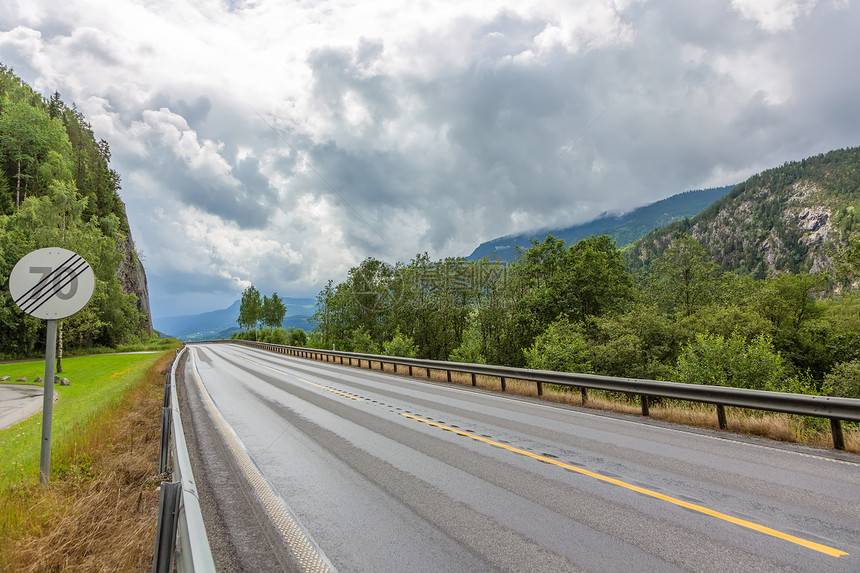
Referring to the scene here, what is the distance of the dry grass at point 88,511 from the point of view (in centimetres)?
305

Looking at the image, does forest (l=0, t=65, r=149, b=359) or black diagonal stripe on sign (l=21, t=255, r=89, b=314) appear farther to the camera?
forest (l=0, t=65, r=149, b=359)

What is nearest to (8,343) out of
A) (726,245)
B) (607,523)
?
(607,523)

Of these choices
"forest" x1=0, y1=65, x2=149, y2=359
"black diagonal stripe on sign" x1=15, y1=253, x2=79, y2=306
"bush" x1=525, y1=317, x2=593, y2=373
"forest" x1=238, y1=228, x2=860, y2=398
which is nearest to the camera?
"black diagonal stripe on sign" x1=15, y1=253, x2=79, y2=306

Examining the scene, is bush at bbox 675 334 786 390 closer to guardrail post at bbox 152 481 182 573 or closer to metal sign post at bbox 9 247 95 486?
guardrail post at bbox 152 481 182 573

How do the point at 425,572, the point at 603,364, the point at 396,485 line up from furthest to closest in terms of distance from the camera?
the point at 603,364 < the point at 396,485 < the point at 425,572

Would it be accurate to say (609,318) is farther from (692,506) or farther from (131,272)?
(131,272)

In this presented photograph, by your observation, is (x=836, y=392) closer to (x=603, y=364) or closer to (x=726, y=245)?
(x=603, y=364)

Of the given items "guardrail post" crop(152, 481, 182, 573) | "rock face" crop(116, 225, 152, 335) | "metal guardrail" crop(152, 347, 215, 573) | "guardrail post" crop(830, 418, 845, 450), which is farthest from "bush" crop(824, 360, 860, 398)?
"rock face" crop(116, 225, 152, 335)

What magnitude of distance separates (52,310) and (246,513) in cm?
323

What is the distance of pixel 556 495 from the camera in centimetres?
454

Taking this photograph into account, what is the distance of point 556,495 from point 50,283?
6.32 m

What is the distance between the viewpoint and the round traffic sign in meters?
4.36

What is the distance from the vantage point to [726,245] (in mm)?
195125

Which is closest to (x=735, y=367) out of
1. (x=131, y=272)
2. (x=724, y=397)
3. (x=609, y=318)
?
(x=724, y=397)
